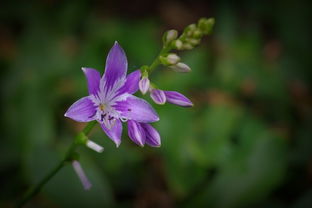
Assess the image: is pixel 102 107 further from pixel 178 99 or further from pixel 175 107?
pixel 175 107

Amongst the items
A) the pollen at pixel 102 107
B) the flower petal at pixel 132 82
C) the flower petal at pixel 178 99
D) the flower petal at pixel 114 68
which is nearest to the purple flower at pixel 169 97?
the flower petal at pixel 178 99

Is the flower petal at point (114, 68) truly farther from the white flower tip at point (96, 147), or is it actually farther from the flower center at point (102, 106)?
the white flower tip at point (96, 147)

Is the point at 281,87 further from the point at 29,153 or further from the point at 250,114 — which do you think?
the point at 29,153

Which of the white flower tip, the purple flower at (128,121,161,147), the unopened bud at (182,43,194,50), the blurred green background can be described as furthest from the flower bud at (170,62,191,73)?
the blurred green background

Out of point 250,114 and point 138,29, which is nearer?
point 250,114

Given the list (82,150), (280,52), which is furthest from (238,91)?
(82,150)

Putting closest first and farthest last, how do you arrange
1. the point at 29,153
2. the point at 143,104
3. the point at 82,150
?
the point at 143,104, the point at 29,153, the point at 82,150

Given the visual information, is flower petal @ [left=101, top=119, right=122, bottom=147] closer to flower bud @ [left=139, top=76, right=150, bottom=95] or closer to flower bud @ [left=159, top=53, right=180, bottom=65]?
flower bud @ [left=139, top=76, right=150, bottom=95]

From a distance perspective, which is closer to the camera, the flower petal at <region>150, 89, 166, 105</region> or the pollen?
the flower petal at <region>150, 89, 166, 105</region>
